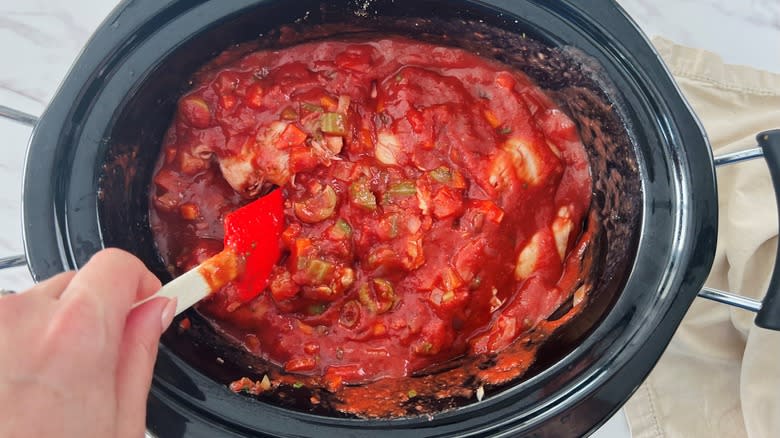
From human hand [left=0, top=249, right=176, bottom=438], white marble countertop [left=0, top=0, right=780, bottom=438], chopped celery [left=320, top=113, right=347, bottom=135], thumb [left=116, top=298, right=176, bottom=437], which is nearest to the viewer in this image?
human hand [left=0, top=249, right=176, bottom=438]

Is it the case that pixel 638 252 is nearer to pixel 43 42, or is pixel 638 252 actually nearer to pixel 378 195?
pixel 378 195

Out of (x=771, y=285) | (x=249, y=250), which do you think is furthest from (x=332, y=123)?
(x=771, y=285)

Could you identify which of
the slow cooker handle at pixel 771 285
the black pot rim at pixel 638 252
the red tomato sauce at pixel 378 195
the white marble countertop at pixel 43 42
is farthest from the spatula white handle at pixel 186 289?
the slow cooker handle at pixel 771 285

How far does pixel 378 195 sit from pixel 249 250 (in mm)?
373

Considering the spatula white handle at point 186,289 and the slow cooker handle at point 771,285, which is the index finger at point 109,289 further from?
the slow cooker handle at point 771,285

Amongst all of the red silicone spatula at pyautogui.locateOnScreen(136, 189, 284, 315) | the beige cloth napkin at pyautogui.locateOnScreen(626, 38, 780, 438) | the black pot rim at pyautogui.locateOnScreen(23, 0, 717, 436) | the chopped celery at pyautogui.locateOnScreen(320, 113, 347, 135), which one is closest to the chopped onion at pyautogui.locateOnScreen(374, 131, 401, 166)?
the chopped celery at pyautogui.locateOnScreen(320, 113, 347, 135)

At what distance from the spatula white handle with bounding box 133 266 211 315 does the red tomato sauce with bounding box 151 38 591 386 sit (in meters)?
0.25

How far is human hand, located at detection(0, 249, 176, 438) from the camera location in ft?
2.90

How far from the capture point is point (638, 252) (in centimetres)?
152

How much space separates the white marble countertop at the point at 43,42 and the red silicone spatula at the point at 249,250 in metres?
0.88

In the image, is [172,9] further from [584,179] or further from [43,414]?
[584,179]

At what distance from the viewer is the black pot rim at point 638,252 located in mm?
1449

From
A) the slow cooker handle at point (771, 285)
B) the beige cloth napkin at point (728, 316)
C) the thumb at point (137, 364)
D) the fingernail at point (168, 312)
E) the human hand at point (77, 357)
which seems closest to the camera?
the human hand at point (77, 357)

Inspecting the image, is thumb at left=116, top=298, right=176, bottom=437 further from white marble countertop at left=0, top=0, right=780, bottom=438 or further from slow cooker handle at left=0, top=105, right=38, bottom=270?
white marble countertop at left=0, top=0, right=780, bottom=438
